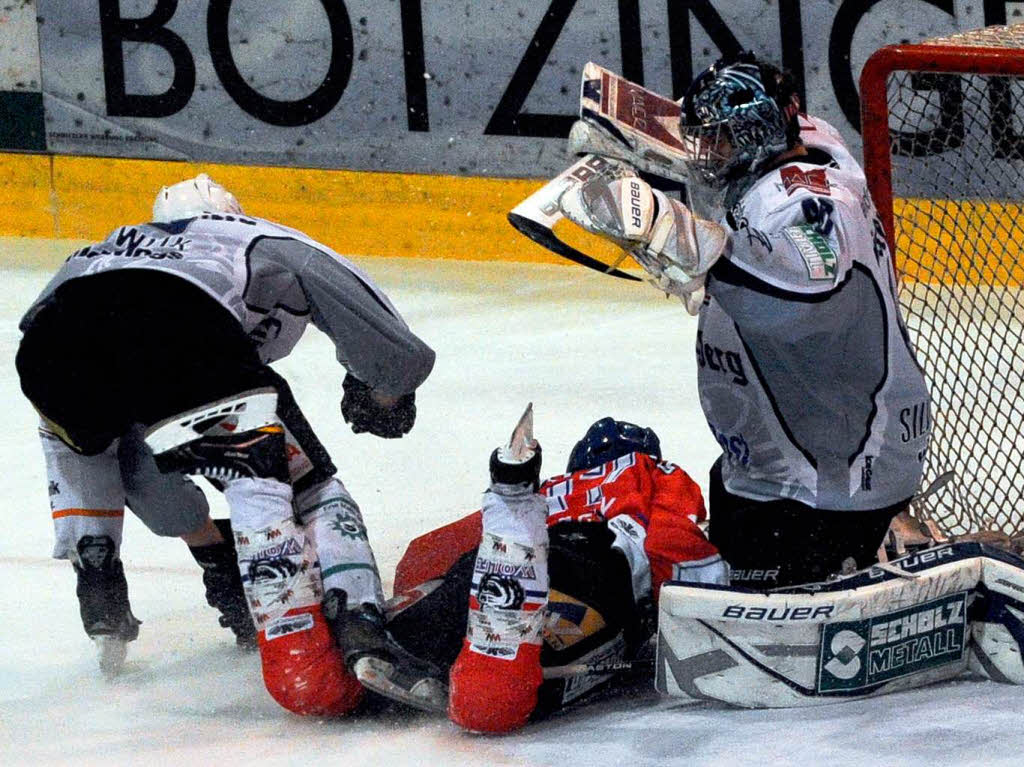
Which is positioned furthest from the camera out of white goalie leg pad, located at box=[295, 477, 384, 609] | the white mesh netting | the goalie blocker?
the white mesh netting

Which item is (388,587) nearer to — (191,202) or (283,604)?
(283,604)

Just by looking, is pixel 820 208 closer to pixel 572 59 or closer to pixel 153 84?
pixel 572 59

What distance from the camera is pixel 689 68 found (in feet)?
18.1

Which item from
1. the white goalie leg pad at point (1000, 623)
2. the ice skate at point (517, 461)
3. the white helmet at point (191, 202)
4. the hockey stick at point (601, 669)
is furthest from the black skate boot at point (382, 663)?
the white goalie leg pad at point (1000, 623)

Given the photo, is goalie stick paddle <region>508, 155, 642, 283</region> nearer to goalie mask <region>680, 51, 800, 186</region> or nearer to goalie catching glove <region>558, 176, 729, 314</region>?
goalie catching glove <region>558, 176, 729, 314</region>

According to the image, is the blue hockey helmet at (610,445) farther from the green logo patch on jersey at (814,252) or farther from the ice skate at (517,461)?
the green logo patch on jersey at (814,252)

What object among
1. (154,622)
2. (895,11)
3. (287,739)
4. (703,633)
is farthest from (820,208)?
(895,11)

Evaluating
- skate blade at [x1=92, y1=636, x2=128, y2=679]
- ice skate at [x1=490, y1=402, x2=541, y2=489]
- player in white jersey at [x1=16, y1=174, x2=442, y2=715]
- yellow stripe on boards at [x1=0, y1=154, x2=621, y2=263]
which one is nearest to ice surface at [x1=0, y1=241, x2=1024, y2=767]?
skate blade at [x1=92, y1=636, x2=128, y2=679]

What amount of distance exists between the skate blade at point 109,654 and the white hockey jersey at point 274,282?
1.78ft

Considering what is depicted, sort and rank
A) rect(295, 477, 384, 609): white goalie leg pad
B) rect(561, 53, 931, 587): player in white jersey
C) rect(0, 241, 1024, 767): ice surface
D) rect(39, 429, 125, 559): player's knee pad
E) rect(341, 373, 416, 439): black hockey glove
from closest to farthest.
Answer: rect(561, 53, 931, 587): player in white jersey, rect(0, 241, 1024, 767): ice surface, rect(295, 477, 384, 609): white goalie leg pad, rect(39, 429, 125, 559): player's knee pad, rect(341, 373, 416, 439): black hockey glove

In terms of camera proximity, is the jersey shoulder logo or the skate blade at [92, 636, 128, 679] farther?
the skate blade at [92, 636, 128, 679]

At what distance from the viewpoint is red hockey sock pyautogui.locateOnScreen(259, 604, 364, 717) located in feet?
7.97

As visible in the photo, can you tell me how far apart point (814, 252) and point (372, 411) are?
940mm

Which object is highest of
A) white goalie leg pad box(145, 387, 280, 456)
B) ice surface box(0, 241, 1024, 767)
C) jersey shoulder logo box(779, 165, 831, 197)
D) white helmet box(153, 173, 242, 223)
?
jersey shoulder logo box(779, 165, 831, 197)
